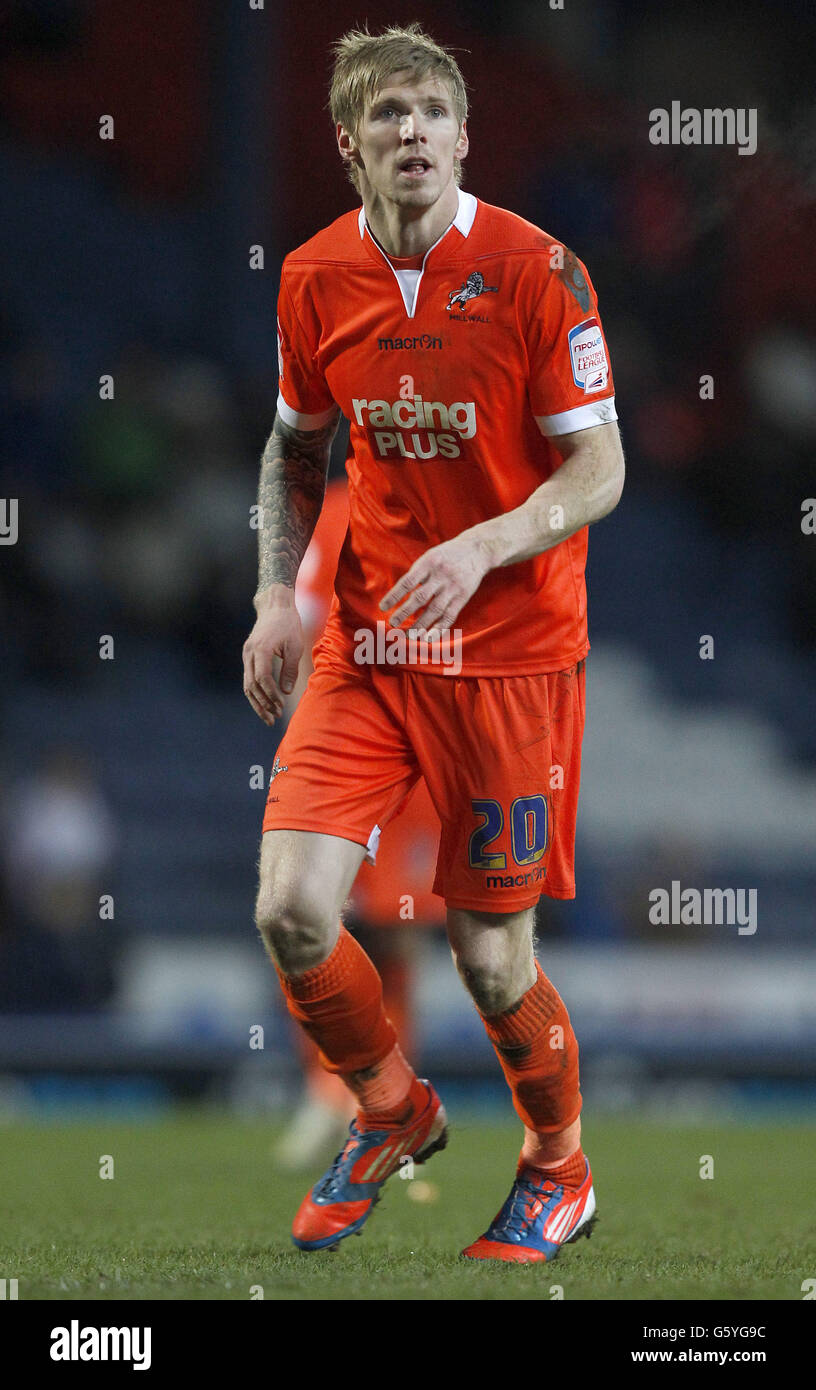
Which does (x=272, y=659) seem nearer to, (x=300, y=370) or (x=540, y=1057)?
(x=300, y=370)

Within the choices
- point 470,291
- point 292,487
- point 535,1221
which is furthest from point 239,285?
point 535,1221

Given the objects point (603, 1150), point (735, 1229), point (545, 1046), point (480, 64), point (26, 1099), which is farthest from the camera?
point (480, 64)

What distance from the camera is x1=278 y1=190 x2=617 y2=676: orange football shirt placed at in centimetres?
373

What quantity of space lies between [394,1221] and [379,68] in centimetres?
285

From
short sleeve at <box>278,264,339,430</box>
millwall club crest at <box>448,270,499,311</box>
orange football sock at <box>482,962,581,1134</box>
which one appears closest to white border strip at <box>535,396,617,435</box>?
millwall club crest at <box>448,270,499,311</box>

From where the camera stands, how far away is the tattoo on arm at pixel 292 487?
13.5ft

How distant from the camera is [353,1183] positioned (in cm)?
398

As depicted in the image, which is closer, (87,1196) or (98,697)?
(87,1196)

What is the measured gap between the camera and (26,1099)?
325 inches

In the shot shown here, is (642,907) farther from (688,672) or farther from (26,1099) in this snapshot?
(26,1099)

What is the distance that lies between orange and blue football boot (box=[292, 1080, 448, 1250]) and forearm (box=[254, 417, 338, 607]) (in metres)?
1.29

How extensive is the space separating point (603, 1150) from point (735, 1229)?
2.38 m

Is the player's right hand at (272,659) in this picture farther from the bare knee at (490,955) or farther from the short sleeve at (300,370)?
the bare knee at (490,955)

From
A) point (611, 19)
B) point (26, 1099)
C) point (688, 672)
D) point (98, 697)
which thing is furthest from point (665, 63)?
point (26, 1099)
